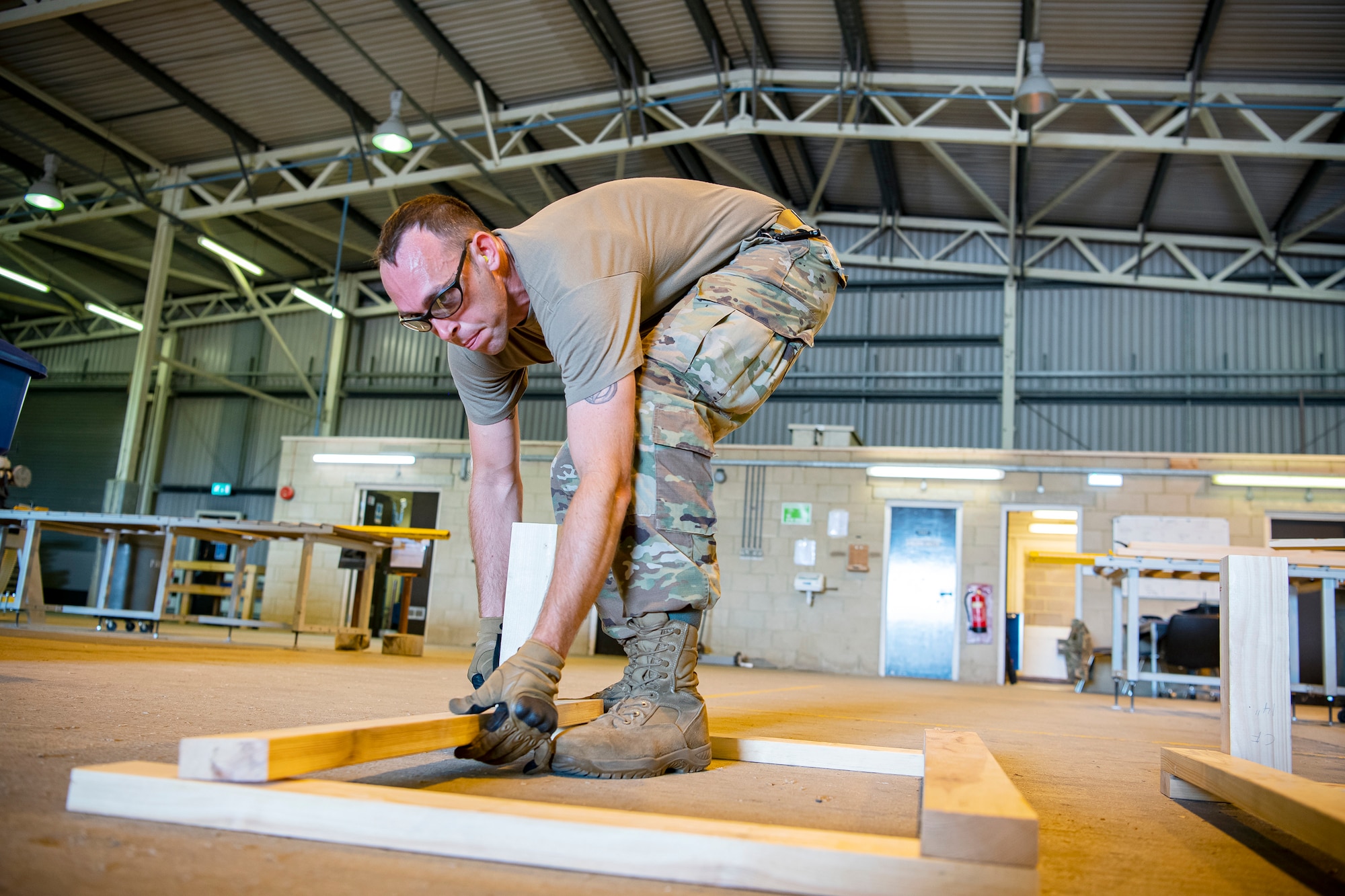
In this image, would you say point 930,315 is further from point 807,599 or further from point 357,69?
point 357,69

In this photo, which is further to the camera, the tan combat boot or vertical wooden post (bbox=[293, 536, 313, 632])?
vertical wooden post (bbox=[293, 536, 313, 632])

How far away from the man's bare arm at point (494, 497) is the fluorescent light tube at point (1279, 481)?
31.9 ft

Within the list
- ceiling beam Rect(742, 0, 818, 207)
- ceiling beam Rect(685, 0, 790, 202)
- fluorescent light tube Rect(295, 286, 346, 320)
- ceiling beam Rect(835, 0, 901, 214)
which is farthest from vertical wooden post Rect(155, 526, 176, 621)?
fluorescent light tube Rect(295, 286, 346, 320)

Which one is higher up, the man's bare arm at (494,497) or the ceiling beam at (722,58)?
the ceiling beam at (722,58)

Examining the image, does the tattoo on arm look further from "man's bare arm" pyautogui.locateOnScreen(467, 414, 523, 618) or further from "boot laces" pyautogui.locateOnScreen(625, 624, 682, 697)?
"man's bare arm" pyautogui.locateOnScreen(467, 414, 523, 618)

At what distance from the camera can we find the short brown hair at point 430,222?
1486 mm

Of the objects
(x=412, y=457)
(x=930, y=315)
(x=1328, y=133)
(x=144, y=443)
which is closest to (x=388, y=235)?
(x=412, y=457)

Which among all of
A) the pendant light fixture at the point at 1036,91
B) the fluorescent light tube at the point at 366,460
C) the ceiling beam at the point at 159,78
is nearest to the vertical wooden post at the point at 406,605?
the fluorescent light tube at the point at 366,460

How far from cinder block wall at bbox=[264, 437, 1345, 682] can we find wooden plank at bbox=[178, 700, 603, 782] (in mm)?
8919

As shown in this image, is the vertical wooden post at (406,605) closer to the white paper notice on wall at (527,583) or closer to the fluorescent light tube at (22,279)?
the fluorescent light tube at (22,279)

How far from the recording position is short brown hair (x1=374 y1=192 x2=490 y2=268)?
1.49 metres

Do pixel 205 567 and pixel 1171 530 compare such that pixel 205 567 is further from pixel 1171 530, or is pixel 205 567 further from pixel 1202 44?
pixel 1202 44

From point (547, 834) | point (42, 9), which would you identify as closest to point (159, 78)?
point (42, 9)

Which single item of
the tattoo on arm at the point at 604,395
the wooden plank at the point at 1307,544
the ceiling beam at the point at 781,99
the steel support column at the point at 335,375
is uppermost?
the ceiling beam at the point at 781,99
